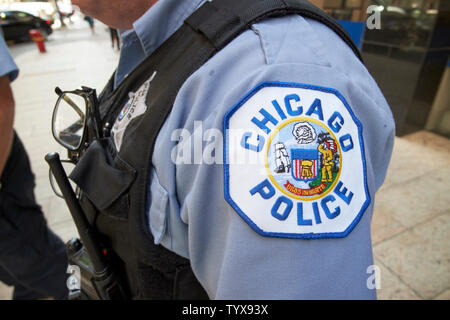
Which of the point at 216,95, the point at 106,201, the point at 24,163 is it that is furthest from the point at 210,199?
the point at 24,163

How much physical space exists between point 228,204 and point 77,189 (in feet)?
2.27

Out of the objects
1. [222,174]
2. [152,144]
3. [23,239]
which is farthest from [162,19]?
[23,239]

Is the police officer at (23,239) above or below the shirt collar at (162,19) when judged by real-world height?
below

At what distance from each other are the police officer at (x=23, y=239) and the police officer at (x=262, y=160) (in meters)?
1.28

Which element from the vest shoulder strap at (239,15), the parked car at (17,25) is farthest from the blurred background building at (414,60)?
the parked car at (17,25)

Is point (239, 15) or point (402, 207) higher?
point (239, 15)

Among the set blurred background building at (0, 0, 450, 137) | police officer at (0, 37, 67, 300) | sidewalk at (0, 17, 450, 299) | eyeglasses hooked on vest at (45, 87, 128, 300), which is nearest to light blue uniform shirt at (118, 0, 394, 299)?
eyeglasses hooked on vest at (45, 87, 128, 300)

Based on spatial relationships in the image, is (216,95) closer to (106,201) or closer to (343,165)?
(343,165)

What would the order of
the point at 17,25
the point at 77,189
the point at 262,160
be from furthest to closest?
the point at 17,25
the point at 77,189
the point at 262,160

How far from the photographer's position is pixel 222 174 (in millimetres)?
509

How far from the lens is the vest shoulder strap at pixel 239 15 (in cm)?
57

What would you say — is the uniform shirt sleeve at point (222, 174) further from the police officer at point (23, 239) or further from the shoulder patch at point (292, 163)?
the police officer at point (23, 239)

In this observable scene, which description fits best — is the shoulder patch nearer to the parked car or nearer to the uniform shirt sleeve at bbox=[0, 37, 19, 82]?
the uniform shirt sleeve at bbox=[0, 37, 19, 82]

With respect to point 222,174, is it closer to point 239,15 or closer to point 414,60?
point 239,15
